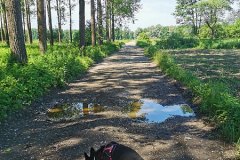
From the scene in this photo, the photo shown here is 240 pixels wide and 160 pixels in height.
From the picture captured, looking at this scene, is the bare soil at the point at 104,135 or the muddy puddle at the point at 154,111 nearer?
the bare soil at the point at 104,135

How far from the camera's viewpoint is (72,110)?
33.2ft

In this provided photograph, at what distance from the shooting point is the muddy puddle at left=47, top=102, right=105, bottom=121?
30.9 feet

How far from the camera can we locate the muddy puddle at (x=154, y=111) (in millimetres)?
9336

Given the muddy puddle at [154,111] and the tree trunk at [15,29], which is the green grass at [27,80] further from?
the muddy puddle at [154,111]

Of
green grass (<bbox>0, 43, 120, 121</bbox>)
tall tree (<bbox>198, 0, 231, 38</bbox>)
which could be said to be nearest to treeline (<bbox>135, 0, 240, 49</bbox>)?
tall tree (<bbox>198, 0, 231, 38</bbox>)

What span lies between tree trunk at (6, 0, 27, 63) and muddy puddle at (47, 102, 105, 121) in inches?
152

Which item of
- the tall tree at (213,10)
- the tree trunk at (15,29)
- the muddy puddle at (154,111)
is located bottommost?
the muddy puddle at (154,111)

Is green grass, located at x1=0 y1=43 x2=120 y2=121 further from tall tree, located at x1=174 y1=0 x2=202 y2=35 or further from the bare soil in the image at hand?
tall tree, located at x1=174 y1=0 x2=202 y2=35

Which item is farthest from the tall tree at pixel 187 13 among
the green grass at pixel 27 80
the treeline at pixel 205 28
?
the green grass at pixel 27 80

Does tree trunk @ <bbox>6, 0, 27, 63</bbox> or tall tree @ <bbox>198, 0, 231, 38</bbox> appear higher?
tall tree @ <bbox>198, 0, 231, 38</bbox>

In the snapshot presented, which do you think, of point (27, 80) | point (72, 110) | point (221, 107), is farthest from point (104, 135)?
point (27, 80)

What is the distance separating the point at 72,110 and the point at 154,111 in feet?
8.58

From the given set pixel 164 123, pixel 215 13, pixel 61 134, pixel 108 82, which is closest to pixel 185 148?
pixel 164 123

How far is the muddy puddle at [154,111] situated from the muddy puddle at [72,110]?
105 centimetres
